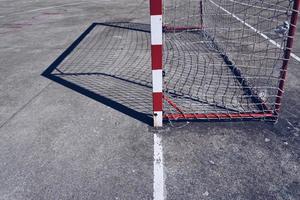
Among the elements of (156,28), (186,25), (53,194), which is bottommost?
(53,194)

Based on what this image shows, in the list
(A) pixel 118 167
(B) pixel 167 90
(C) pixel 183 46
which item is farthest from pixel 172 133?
(C) pixel 183 46

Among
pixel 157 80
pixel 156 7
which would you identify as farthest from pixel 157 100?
pixel 156 7

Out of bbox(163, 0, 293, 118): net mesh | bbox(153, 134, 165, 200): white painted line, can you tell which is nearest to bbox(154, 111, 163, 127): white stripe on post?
bbox(153, 134, 165, 200): white painted line

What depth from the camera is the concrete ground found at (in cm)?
350

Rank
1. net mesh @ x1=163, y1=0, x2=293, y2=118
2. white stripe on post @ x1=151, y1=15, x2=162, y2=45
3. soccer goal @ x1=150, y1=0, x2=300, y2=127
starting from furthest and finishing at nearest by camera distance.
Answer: net mesh @ x1=163, y1=0, x2=293, y2=118 < soccer goal @ x1=150, y1=0, x2=300, y2=127 < white stripe on post @ x1=151, y1=15, x2=162, y2=45

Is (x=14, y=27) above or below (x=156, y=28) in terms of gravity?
below

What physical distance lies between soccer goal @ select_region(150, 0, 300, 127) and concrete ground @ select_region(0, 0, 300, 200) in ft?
1.15

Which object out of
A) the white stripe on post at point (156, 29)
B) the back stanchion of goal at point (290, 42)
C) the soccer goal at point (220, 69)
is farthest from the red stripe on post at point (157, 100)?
the back stanchion of goal at point (290, 42)

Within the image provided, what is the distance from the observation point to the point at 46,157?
4109mm

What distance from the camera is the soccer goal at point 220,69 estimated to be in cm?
430

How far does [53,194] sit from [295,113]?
398 cm

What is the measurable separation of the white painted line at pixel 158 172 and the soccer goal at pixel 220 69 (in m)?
0.46

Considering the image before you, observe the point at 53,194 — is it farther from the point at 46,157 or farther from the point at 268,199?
the point at 268,199

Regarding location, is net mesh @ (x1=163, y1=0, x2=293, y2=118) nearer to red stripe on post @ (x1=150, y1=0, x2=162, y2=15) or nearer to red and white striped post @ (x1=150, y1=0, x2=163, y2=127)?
red and white striped post @ (x1=150, y1=0, x2=163, y2=127)
